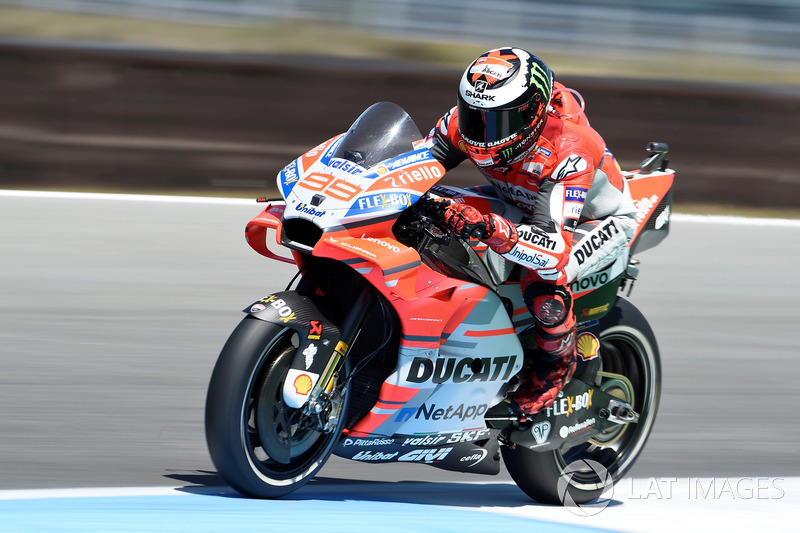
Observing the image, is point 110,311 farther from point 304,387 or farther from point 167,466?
point 304,387

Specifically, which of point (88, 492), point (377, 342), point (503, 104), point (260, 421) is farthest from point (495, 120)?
point (88, 492)

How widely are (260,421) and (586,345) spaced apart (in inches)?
63.2

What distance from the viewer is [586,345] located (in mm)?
4875

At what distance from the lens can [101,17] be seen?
13.7 metres

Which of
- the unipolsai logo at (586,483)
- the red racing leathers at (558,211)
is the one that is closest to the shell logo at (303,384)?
the red racing leathers at (558,211)

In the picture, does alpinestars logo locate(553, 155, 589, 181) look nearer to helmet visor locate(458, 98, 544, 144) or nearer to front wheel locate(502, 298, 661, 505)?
helmet visor locate(458, 98, 544, 144)

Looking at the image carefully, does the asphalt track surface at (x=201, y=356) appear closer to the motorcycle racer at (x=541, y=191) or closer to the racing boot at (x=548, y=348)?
the racing boot at (x=548, y=348)

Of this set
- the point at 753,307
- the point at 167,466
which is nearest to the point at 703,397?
the point at 753,307

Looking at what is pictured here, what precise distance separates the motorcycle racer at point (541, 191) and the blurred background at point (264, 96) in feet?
21.3

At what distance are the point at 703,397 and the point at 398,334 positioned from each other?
2861 millimetres

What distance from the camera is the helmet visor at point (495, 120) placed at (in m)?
4.17

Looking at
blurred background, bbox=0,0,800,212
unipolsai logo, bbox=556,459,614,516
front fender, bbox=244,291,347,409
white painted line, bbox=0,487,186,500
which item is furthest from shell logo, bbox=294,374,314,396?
blurred background, bbox=0,0,800,212

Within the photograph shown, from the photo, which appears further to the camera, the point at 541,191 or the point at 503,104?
the point at 541,191

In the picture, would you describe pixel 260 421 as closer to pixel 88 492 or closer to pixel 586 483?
pixel 88 492
